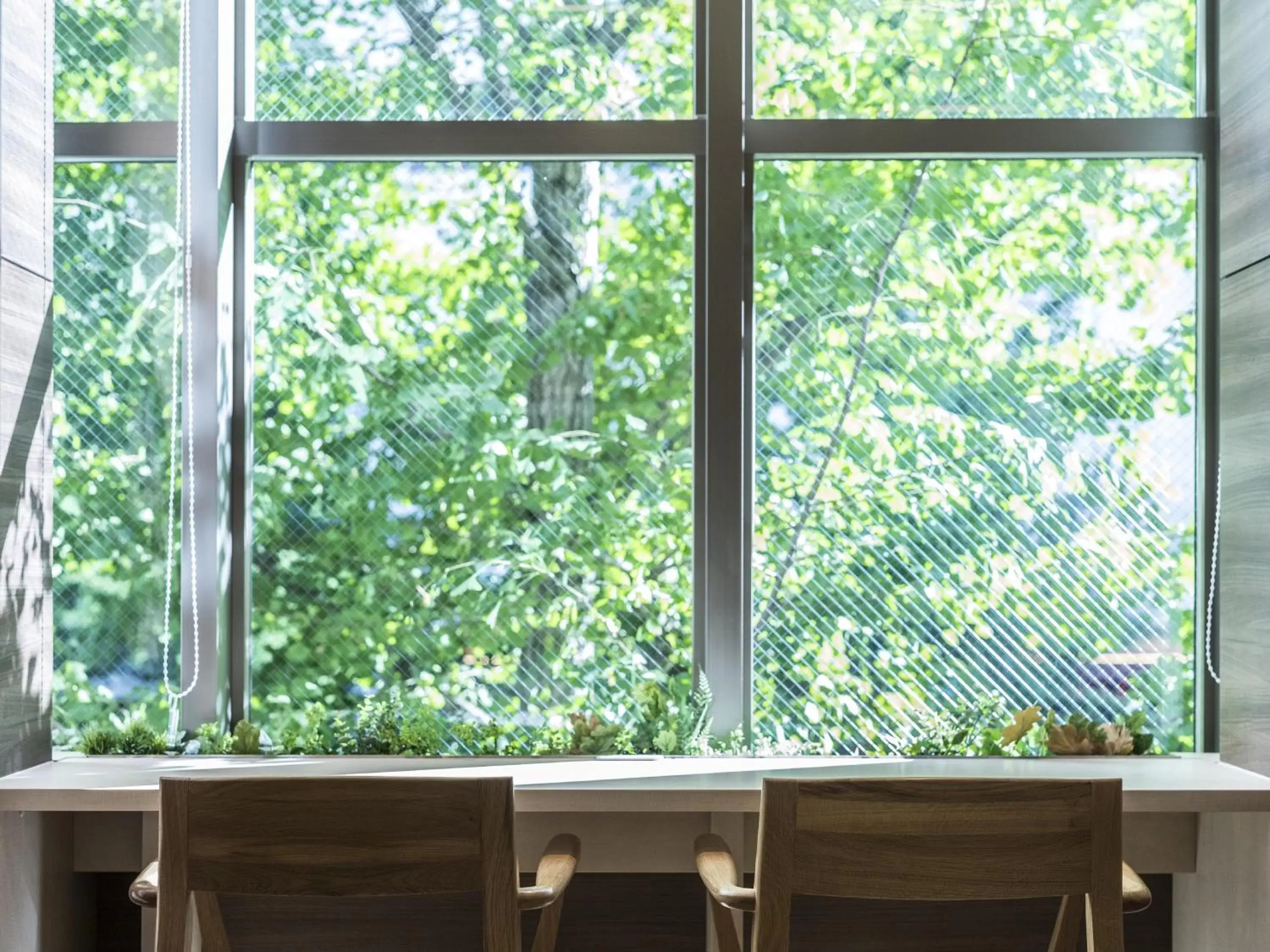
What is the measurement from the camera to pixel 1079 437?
266 cm

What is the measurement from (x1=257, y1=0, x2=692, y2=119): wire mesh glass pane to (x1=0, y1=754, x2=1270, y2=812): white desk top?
4.90 ft

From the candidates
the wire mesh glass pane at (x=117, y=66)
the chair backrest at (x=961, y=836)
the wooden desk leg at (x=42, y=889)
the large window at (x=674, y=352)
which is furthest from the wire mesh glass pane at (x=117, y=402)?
the chair backrest at (x=961, y=836)

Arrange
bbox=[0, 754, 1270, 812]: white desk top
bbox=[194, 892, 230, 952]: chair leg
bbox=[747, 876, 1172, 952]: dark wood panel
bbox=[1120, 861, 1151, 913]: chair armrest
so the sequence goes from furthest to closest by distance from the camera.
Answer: bbox=[747, 876, 1172, 952]: dark wood panel → bbox=[0, 754, 1270, 812]: white desk top → bbox=[194, 892, 230, 952]: chair leg → bbox=[1120, 861, 1151, 913]: chair armrest

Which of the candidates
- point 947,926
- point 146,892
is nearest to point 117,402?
point 146,892

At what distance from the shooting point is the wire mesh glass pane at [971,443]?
2664 mm

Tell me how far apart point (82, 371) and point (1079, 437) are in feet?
7.68

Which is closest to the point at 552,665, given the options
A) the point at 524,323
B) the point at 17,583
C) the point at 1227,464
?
the point at 524,323

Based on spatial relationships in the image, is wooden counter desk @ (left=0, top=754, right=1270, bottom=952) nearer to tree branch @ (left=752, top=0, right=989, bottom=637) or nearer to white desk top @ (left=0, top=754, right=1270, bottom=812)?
white desk top @ (left=0, top=754, right=1270, bottom=812)

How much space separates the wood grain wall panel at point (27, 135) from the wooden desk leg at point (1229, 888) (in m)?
2.60

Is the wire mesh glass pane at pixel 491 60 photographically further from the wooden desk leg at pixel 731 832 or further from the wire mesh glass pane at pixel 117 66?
the wooden desk leg at pixel 731 832

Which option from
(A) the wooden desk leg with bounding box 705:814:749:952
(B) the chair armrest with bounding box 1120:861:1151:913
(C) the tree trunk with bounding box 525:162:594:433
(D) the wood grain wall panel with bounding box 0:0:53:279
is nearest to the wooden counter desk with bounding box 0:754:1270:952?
(A) the wooden desk leg with bounding box 705:814:749:952

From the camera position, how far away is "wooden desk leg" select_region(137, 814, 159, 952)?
219 centimetres

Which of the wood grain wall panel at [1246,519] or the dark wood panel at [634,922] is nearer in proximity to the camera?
the wood grain wall panel at [1246,519]

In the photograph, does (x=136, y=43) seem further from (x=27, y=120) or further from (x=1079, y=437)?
(x=1079, y=437)
